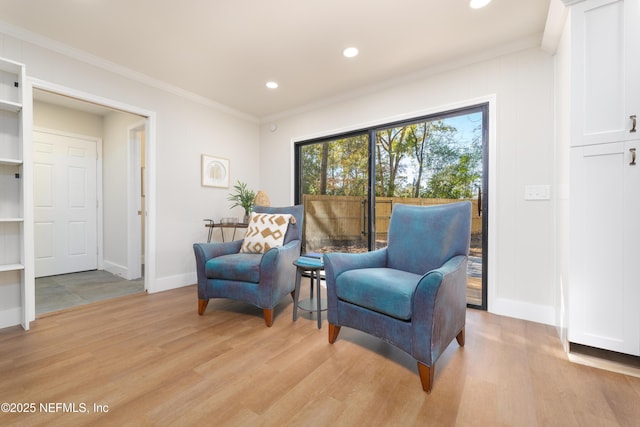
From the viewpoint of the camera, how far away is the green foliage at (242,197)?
12.1 ft

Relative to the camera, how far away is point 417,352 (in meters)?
1.41

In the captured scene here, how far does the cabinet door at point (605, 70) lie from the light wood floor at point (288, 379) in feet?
4.61

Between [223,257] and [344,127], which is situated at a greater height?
[344,127]

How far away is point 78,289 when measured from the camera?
10.3ft

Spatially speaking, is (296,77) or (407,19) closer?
(407,19)

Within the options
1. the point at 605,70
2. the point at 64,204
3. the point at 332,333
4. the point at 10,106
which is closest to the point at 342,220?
the point at 332,333

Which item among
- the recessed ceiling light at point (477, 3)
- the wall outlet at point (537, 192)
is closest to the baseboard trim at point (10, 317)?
the recessed ceiling light at point (477, 3)

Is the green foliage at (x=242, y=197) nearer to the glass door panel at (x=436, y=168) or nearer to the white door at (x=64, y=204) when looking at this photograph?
the glass door panel at (x=436, y=168)

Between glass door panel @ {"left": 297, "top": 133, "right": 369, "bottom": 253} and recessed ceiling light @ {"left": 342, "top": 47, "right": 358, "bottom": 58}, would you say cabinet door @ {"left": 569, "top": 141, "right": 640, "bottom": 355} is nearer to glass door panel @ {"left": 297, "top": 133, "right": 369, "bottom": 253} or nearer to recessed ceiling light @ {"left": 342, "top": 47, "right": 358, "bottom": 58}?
recessed ceiling light @ {"left": 342, "top": 47, "right": 358, "bottom": 58}

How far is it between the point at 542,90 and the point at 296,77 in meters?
2.25

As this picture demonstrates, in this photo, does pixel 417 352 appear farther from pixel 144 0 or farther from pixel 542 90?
pixel 144 0

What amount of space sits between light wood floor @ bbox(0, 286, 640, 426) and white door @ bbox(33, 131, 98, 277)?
2163mm

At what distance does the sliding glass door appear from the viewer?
2.61m

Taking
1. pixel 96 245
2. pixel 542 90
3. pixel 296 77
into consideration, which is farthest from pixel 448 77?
pixel 96 245
